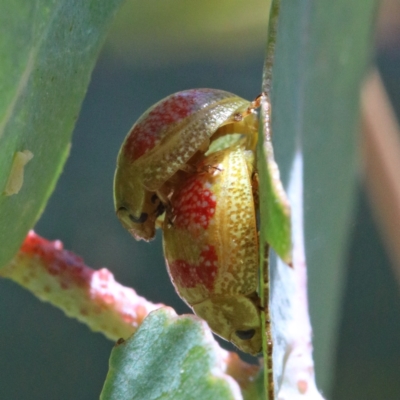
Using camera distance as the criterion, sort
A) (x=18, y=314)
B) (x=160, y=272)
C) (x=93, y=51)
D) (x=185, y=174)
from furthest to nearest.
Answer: (x=160, y=272) < (x=18, y=314) < (x=185, y=174) < (x=93, y=51)

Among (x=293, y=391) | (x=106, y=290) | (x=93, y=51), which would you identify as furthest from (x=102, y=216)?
(x=293, y=391)

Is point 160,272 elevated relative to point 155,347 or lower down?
lower down

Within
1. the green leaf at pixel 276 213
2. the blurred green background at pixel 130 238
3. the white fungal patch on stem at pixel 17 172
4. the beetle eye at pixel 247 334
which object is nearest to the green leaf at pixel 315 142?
the green leaf at pixel 276 213

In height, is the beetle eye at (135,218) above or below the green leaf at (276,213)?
below

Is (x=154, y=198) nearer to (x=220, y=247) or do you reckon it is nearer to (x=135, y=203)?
(x=135, y=203)

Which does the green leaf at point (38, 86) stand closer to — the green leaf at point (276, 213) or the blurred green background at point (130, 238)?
the green leaf at point (276, 213)

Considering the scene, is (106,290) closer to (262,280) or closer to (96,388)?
(262,280)

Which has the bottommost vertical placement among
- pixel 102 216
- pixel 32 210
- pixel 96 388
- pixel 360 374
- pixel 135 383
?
pixel 360 374

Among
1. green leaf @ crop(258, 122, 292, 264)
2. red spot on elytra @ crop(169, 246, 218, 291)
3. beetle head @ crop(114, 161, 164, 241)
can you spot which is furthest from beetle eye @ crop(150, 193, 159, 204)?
green leaf @ crop(258, 122, 292, 264)
